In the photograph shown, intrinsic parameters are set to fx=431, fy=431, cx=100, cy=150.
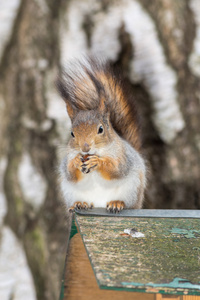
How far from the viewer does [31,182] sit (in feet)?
5.08

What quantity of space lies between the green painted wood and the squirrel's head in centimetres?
25

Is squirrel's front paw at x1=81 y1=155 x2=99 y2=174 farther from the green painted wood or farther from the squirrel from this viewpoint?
the green painted wood

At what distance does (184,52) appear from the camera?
1564 mm

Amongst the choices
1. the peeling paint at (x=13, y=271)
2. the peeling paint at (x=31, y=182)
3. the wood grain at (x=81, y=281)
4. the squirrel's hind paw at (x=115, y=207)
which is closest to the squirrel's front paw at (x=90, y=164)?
the squirrel's hind paw at (x=115, y=207)

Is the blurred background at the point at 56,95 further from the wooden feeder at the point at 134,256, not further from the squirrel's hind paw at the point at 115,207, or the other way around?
the wooden feeder at the point at 134,256

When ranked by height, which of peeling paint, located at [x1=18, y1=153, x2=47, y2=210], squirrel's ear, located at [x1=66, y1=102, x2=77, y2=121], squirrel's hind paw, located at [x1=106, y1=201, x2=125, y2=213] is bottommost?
squirrel's hind paw, located at [x1=106, y1=201, x2=125, y2=213]

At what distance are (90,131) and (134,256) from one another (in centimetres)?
51

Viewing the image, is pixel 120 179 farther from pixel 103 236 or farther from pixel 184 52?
→ pixel 184 52

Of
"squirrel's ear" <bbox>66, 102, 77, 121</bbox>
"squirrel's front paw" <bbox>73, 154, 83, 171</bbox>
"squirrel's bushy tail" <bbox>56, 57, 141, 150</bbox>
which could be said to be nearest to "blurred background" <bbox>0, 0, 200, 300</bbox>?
"squirrel's bushy tail" <bbox>56, 57, 141, 150</bbox>

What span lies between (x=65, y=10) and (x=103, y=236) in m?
0.98

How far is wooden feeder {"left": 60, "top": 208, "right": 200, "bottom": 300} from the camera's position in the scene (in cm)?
61

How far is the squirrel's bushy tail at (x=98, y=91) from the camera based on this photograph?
1.32 metres

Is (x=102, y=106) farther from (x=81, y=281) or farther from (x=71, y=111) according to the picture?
(x=81, y=281)

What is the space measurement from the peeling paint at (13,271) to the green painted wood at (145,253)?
0.67 meters
